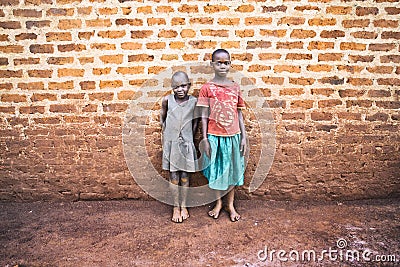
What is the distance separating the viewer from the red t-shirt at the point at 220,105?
2.97 m

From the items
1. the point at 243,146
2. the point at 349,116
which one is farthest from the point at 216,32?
the point at 349,116

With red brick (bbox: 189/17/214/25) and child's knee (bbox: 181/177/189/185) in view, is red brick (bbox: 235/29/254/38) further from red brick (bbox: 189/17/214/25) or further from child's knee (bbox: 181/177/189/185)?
child's knee (bbox: 181/177/189/185)

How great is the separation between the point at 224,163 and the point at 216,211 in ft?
1.66

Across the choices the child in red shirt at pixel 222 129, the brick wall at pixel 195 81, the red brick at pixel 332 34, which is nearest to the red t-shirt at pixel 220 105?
the child in red shirt at pixel 222 129

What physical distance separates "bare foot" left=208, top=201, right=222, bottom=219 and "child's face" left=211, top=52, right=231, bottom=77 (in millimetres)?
1224

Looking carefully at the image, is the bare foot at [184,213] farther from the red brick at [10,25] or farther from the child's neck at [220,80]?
the red brick at [10,25]

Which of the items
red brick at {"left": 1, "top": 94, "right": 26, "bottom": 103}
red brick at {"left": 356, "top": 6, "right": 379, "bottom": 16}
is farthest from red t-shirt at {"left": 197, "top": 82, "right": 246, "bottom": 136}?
red brick at {"left": 1, "top": 94, "right": 26, "bottom": 103}

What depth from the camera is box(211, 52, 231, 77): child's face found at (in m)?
2.88

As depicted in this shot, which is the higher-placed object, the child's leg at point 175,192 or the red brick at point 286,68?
the red brick at point 286,68

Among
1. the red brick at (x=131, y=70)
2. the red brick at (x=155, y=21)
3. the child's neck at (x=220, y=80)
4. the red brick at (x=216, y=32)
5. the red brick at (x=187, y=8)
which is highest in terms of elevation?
the red brick at (x=187, y=8)

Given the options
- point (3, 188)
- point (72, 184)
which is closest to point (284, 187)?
point (72, 184)

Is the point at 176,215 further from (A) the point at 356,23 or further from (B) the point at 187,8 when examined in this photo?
(A) the point at 356,23

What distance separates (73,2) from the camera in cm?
306

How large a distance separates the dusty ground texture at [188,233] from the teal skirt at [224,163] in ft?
1.23
